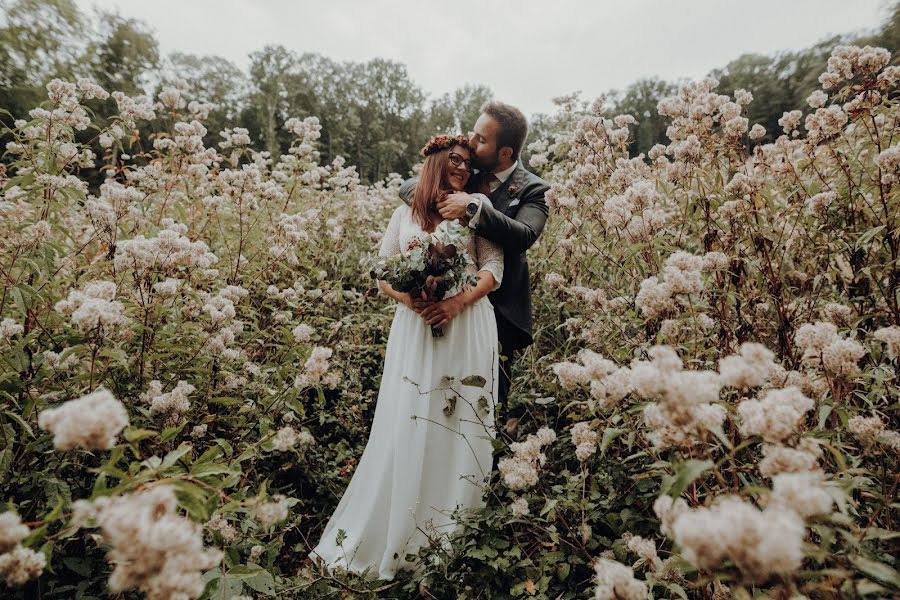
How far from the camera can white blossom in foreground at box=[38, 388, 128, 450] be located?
792mm

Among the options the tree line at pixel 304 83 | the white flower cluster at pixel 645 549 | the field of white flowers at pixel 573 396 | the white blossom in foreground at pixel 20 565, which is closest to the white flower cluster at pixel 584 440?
the field of white flowers at pixel 573 396

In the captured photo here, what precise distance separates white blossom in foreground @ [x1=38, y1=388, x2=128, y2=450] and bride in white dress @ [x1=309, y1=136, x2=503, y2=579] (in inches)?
71.3

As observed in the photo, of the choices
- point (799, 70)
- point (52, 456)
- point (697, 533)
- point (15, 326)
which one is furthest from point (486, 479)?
point (799, 70)

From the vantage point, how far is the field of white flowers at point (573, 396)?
87 centimetres

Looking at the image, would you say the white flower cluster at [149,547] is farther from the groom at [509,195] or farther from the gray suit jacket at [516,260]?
the gray suit jacket at [516,260]

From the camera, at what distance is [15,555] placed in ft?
2.71

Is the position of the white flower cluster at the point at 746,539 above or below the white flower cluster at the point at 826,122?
below

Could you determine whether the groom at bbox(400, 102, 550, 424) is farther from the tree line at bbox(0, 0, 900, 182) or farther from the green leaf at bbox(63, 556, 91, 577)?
the tree line at bbox(0, 0, 900, 182)

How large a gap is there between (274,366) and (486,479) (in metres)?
1.46

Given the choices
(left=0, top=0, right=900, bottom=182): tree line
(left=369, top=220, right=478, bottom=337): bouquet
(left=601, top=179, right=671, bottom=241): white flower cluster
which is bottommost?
(left=369, top=220, right=478, bottom=337): bouquet

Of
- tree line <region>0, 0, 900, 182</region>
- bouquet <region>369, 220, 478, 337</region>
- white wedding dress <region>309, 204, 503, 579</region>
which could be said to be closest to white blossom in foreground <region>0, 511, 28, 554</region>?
bouquet <region>369, 220, 478, 337</region>

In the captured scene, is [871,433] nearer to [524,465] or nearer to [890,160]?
[524,465]

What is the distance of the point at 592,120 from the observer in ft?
10.7

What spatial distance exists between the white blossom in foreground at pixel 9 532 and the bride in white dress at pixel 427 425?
73.2 inches
